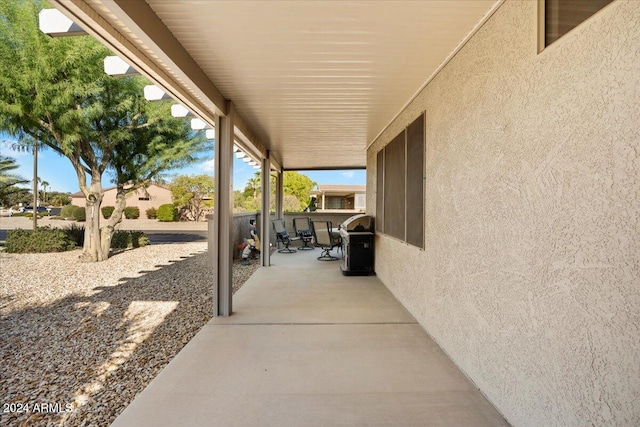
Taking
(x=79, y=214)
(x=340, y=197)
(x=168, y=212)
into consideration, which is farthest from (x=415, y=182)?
(x=79, y=214)

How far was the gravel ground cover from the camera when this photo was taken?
262 cm

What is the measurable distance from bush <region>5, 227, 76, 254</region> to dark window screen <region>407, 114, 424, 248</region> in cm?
1244

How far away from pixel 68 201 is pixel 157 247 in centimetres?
3262

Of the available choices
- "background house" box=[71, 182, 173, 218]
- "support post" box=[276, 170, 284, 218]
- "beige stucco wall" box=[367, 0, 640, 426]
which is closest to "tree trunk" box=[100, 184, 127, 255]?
"support post" box=[276, 170, 284, 218]

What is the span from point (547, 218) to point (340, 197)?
90.5 feet

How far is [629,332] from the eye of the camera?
131 cm

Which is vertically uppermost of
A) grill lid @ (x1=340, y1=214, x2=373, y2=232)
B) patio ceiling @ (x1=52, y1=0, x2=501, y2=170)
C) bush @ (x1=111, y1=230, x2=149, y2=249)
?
patio ceiling @ (x1=52, y1=0, x2=501, y2=170)

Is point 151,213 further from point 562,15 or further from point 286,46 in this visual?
point 562,15

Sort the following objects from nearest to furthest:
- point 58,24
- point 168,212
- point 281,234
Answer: point 58,24 < point 281,234 < point 168,212

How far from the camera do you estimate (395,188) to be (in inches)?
206

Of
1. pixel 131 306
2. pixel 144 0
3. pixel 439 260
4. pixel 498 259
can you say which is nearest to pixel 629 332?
pixel 498 259

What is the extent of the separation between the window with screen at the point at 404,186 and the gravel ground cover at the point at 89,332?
9.99 ft

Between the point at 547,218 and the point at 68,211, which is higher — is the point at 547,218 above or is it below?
below

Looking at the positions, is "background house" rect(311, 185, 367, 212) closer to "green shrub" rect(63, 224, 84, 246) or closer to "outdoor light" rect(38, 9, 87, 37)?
"green shrub" rect(63, 224, 84, 246)
